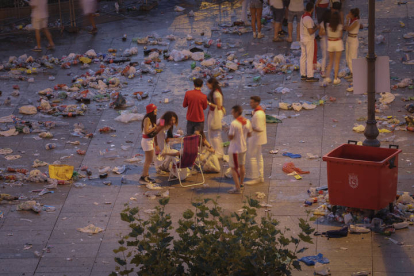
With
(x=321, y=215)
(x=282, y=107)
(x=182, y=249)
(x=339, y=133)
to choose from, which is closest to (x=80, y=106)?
(x=282, y=107)

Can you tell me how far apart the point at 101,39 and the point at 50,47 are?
153 cm

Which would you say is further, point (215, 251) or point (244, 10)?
point (244, 10)

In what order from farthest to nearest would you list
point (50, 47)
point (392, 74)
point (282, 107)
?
point (50, 47)
point (392, 74)
point (282, 107)

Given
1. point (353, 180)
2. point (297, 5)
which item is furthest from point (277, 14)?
point (353, 180)

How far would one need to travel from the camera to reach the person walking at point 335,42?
15922 millimetres

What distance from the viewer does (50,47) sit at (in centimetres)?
2053

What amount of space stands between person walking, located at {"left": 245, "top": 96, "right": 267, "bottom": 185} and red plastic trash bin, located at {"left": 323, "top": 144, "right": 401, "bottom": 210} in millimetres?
1593

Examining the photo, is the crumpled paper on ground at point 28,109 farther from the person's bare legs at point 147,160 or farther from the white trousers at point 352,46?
the white trousers at point 352,46

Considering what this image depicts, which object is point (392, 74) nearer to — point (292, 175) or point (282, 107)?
point (282, 107)

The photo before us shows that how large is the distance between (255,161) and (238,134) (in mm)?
640

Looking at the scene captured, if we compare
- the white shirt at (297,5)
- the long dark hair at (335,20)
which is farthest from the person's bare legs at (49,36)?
the long dark hair at (335,20)

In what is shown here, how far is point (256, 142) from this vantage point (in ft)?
39.5

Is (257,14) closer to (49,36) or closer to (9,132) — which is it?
(49,36)

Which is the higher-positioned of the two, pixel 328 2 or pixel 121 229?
pixel 328 2
